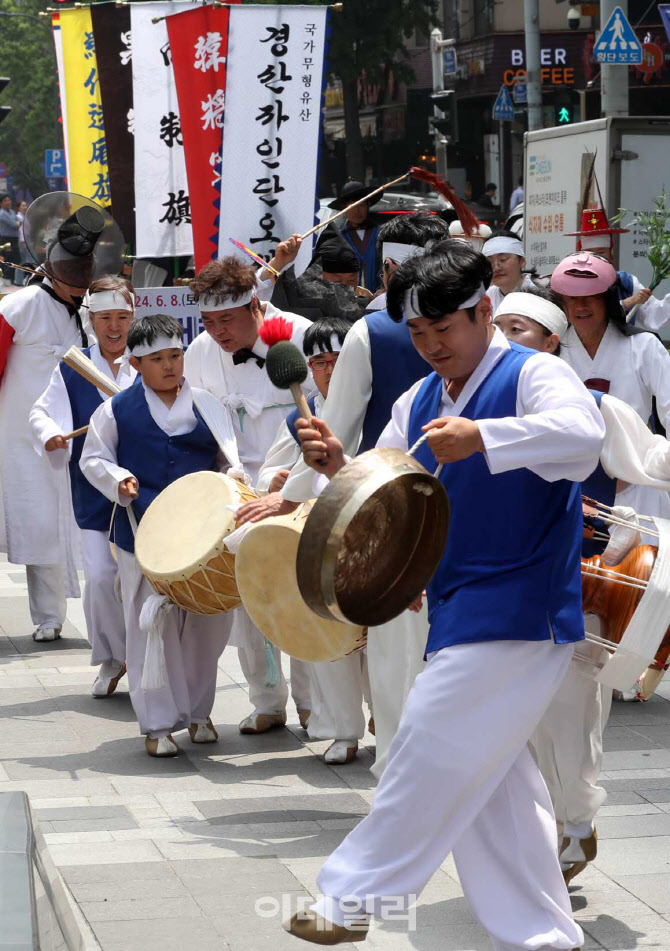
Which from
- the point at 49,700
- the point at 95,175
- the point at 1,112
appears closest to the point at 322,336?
the point at 49,700

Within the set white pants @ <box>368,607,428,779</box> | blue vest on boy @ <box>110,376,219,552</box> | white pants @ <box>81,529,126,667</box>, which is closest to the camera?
white pants @ <box>368,607,428,779</box>

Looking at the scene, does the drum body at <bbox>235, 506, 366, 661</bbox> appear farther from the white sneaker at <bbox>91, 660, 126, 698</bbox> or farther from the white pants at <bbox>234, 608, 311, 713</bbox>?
the white sneaker at <bbox>91, 660, 126, 698</bbox>

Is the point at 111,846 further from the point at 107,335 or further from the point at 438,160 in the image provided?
the point at 438,160

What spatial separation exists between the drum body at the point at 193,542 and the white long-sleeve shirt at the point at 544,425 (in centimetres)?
205

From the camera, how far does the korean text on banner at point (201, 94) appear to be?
30.1ft

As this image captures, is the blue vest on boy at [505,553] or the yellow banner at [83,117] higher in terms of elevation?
the yellow banner at [83,117]

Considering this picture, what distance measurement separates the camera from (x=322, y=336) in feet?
18.1

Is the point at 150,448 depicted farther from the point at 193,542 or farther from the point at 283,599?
the point at 283,599

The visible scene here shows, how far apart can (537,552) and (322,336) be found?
2.17 m

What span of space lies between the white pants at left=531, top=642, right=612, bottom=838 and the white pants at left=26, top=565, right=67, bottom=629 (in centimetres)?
425

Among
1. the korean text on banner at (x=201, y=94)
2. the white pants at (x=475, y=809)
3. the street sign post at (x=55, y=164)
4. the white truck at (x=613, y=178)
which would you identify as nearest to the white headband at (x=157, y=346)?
the white pants at (x=475, y=809)

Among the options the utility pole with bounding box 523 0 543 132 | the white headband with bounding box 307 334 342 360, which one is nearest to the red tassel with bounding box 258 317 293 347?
the white headband with bounding box 307 334 342 360

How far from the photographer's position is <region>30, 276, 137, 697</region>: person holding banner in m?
6.94

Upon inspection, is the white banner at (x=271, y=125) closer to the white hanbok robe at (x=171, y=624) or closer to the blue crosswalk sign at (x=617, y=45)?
the white hanbok robe at (x=171, y=624)
